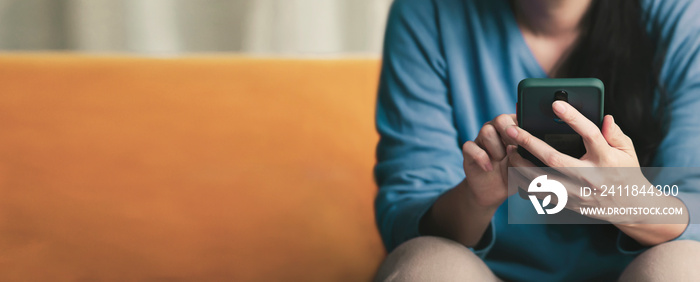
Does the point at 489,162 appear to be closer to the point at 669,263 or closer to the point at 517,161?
the point at 517,161

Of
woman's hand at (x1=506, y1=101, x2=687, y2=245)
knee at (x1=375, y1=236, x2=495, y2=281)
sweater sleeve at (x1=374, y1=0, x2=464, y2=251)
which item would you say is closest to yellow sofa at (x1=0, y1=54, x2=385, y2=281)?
sweater sleeve at (x1=374, y1=0, x2=464, y2=251)

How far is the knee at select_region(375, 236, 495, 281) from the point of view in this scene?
1.83 feet

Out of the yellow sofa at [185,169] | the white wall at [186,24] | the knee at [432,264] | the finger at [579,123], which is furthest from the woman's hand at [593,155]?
the white wall at [186,24]

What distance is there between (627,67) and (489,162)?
0.93ft

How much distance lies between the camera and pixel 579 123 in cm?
52

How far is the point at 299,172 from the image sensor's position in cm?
98

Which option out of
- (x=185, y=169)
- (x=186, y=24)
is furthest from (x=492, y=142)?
(x=186, y=24)

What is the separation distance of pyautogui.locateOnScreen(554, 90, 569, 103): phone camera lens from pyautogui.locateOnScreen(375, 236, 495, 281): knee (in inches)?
6.9

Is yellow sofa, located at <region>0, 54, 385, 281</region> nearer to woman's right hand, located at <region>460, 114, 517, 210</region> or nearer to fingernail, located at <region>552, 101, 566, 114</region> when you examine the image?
woman's right hand, located at <region>460, 114, 517, 210</region>

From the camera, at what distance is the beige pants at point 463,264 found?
1.74 feet

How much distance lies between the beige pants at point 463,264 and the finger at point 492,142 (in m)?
0.10

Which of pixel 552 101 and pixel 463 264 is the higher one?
pixel 552 101

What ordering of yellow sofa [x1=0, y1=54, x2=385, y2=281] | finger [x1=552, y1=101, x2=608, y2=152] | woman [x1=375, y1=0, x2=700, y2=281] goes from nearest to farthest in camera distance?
finger [x1=552, y1=101, x2=608, y2=152]
woman [x1=375, y1=0, x2=700, y2=281]
yellow sofa [x1=0, y1=54, x2=385, y2=281]

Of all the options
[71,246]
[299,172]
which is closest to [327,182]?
[299,172]
